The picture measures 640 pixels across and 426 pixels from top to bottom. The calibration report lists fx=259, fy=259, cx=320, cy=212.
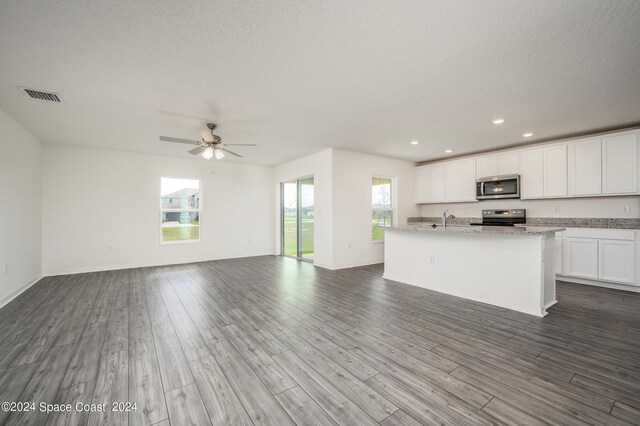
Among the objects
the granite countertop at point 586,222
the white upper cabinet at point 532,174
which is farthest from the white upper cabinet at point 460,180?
the granite countertop at point 586,222

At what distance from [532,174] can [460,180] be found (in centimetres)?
140

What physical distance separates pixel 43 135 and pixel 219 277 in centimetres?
399

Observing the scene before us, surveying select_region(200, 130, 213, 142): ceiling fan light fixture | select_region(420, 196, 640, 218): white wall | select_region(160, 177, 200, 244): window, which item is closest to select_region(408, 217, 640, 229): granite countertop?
select_region(420, 196, 640, 218): white wall

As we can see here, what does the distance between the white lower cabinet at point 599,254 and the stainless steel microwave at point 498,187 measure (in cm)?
115

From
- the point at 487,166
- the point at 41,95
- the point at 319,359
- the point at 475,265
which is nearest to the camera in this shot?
the point at 319,359

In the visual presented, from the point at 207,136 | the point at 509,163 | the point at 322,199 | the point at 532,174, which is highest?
the point at 207,136

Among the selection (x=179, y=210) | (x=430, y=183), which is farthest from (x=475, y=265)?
(x=179, y=210)

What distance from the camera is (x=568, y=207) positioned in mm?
5043

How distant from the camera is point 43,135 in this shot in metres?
4.61

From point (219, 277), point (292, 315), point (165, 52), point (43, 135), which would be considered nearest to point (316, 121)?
point (165, 52)

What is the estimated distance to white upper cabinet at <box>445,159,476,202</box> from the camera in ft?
20.1

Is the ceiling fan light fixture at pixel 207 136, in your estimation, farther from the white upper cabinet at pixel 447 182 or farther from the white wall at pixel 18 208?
the white upper cabinet at pixel 447 182

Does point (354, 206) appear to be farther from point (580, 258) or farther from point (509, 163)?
point (580, 258)

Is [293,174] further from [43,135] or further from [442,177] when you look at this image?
[43,135]
